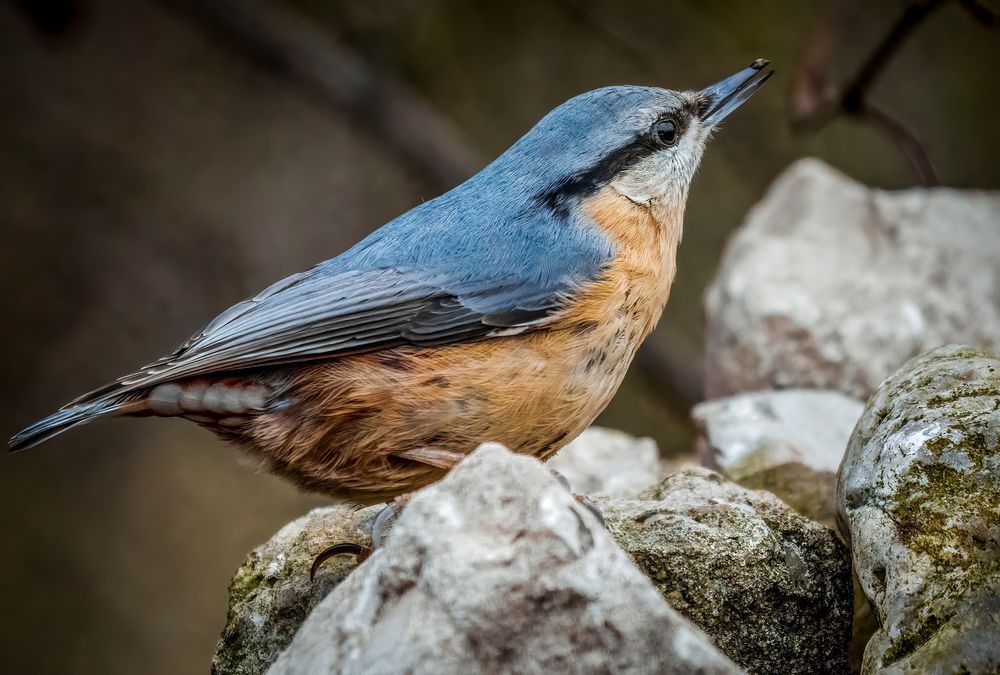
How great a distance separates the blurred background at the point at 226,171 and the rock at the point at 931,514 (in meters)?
2.71

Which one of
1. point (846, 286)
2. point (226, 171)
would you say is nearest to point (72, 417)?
point (846, 286)

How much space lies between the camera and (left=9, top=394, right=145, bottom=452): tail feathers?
227 centimetres

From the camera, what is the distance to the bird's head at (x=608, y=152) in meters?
2.54

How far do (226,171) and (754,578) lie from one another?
154 inches

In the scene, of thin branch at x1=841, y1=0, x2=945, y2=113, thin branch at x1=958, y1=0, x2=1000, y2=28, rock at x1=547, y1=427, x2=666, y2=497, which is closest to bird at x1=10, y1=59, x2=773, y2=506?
rock at x1=547, y1=427, x2=666, y2=497

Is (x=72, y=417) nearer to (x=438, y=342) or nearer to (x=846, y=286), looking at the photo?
(x=438, y=342)

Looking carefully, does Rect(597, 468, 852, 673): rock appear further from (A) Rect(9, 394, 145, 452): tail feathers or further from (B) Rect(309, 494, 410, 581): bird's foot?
(A) Rect(9, 394, 145, 452): tail feathers

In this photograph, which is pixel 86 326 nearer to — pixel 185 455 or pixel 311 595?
pixel 185 455

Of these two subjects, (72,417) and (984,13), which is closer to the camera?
(72,417)

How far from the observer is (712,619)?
6.72 feet

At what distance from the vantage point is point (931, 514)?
5.89 feet

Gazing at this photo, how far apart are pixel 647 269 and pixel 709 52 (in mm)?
2782

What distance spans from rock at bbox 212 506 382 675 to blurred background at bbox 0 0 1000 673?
8.24ft

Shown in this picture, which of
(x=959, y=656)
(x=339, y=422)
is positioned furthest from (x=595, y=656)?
(x=339, y=422)
